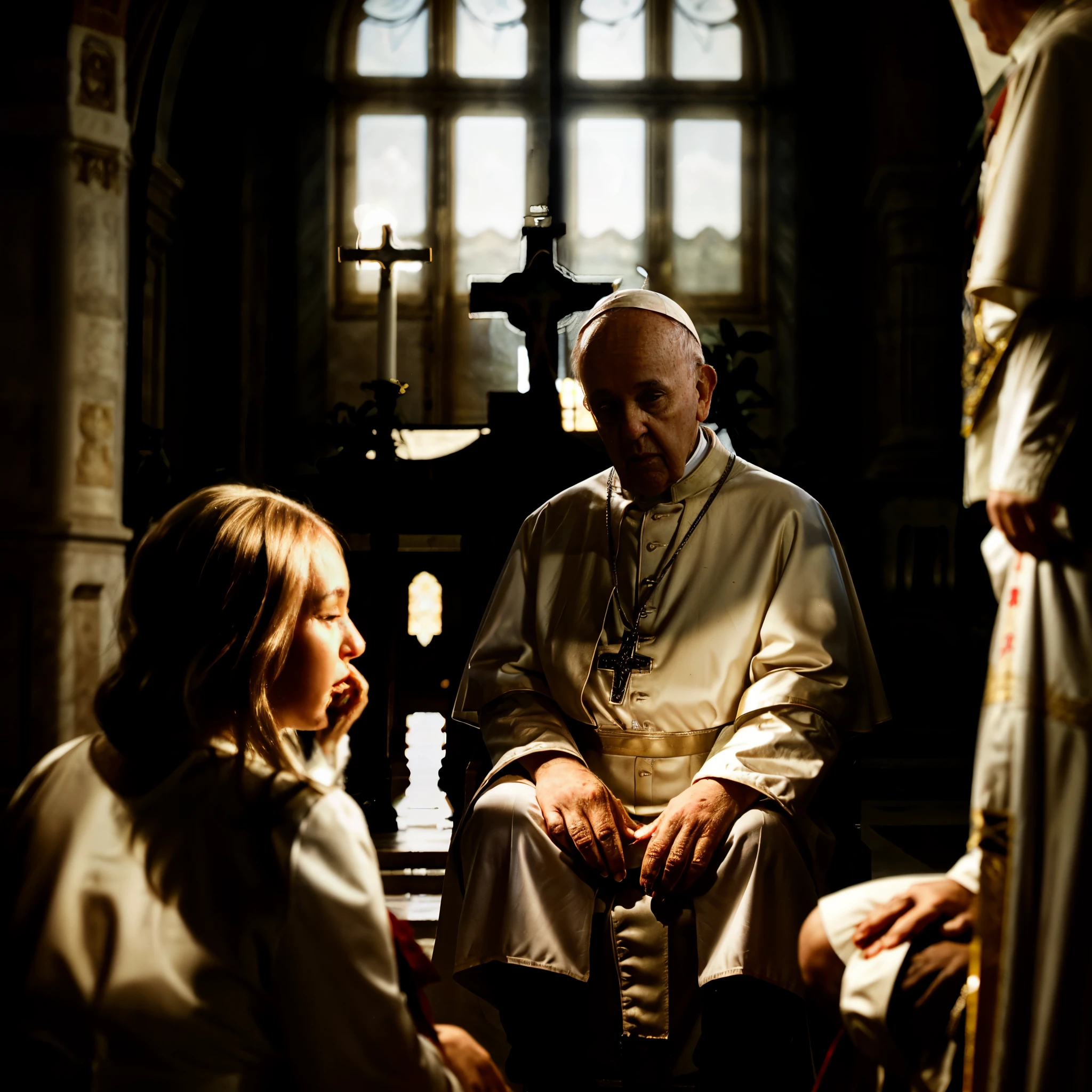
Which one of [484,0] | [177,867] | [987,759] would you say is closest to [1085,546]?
[987,759]

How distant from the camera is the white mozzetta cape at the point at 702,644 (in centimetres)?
254

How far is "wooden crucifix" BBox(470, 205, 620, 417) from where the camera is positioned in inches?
167

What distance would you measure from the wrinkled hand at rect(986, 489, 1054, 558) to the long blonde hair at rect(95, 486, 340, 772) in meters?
0.90

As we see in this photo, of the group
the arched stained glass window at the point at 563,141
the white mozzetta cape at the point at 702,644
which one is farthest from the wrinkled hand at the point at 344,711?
the arched stained glass window at the point at 563,141

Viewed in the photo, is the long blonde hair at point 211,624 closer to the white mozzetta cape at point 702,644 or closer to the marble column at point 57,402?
→ the white mozzetta cape at point 702,644

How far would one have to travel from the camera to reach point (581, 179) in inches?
400

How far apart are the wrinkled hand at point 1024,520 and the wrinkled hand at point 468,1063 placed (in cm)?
94

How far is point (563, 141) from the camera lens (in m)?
9.98

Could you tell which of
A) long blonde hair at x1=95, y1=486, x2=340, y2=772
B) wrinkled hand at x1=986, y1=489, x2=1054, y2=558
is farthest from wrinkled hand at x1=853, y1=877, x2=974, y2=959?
long blonde hair at x1=95, y1=486, x2=340, y2=772

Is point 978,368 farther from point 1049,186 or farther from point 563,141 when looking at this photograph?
point 563,141

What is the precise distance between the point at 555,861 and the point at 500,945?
0.20 metres

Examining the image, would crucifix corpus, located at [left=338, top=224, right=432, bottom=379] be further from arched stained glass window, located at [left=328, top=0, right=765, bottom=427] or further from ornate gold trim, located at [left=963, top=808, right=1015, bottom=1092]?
arched stained glass window, located at [left=328, top=0, right=765, bottom=427]

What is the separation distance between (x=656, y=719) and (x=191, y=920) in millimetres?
1498

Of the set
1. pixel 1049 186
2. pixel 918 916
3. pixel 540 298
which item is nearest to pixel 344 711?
pixel 918 916
